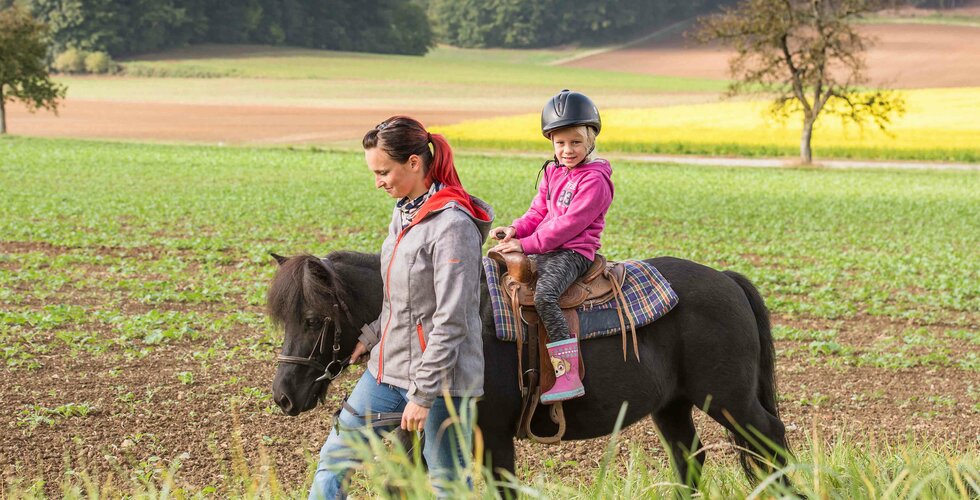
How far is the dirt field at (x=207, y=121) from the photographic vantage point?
53.8m

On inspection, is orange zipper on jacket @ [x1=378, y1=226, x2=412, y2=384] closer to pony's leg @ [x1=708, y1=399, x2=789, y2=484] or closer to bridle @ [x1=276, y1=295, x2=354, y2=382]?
bridle @ [x1=276, y1=295, x2=354, y2=382]

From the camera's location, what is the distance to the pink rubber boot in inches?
176

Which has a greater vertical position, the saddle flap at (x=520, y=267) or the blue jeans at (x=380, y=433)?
the saddle flap at (x=520, y=267)

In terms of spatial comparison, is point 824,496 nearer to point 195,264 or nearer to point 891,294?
point 891,294

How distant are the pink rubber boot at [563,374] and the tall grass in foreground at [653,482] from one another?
357mm

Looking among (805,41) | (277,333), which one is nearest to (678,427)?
(277,333)

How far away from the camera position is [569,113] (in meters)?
4.57

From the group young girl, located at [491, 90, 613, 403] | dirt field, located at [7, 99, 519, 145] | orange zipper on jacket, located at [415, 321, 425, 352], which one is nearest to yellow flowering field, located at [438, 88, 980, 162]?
dirt field, located at [7, 99, 519, 145]

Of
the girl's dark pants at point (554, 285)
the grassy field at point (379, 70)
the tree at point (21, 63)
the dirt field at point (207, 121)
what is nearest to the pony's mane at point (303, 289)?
the girl's dark pants at point (554, 285)

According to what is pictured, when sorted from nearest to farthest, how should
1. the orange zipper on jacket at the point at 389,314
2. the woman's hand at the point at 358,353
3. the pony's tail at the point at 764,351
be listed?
1. the orange zipper on jacket at the point at 389,314
2. the woman's hand at the point at 358,353
3. the pony's tail at the point at 764,351

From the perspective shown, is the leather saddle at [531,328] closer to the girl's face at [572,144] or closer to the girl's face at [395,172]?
the girl's face at [572,144]

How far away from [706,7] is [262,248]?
122 m

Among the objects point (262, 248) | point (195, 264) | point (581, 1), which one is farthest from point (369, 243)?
point (581, 1)

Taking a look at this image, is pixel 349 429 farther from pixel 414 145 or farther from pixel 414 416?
pixel 414 145
